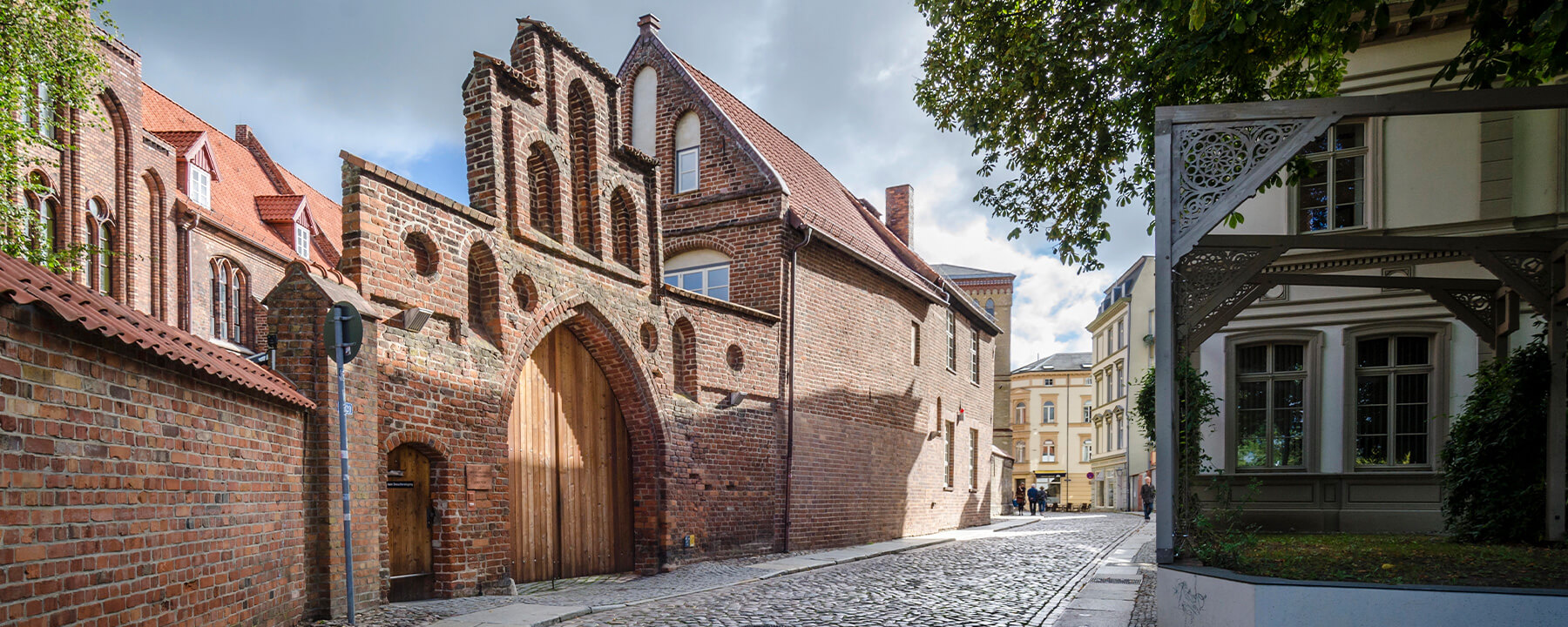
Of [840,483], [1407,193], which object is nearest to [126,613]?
[840,483]

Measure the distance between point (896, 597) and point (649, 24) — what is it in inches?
507

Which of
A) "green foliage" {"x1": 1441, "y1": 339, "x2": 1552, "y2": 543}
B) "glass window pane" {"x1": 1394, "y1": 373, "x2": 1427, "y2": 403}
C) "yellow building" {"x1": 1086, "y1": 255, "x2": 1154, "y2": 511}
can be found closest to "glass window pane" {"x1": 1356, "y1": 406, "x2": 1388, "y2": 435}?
"glass window pane" {"x1": 1394, "y1": 373, "x2": 1427, "y2": 403}

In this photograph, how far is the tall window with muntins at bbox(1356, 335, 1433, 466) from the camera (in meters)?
13.9

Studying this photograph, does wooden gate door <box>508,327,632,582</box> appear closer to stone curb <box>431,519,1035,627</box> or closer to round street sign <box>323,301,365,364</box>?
stone curb <box>431,519,1035,627</box>

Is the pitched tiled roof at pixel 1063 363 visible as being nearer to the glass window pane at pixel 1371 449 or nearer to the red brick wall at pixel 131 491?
the glass window pane at pixel 1371 449

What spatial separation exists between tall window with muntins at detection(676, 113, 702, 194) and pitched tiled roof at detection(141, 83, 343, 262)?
1089cm

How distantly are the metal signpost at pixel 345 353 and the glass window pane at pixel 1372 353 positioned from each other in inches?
524

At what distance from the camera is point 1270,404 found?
14.7m

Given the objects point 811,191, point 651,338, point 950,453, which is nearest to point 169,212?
point 811,191

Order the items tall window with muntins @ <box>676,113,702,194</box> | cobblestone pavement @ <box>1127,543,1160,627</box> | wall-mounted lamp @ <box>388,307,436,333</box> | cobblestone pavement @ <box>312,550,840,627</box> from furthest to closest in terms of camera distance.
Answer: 1. tall window with muntins @ <box>676,113,702,194</box>
2. wall-mounted lamp @ <box>388,307,436,333</box>
3. cobblestone pavement @ <box>312,550,840,627</box>
4. cobblestone pavement @ <box>1127,543,1160,627</box>

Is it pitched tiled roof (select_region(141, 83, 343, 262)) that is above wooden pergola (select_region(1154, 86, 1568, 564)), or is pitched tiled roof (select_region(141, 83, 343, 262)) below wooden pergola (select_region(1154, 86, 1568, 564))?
above

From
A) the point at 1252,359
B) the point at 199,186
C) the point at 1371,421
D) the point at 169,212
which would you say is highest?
the point at 199,186

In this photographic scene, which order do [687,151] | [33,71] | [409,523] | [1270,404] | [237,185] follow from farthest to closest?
[237,185] → [687,151] → [1270,404] → [33,71] → [409,523]

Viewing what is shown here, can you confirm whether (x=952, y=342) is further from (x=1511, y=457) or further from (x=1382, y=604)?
(x=1382, y=604)
